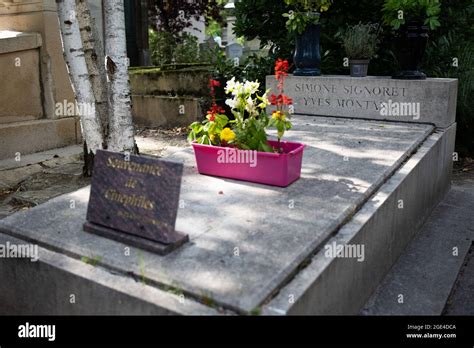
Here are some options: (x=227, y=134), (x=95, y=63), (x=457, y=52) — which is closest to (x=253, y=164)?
(x=227, y=134)

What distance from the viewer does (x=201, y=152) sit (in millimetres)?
4176

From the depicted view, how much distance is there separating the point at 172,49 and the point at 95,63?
7.74 metres

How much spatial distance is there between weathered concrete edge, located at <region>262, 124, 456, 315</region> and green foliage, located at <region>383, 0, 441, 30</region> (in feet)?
4.74

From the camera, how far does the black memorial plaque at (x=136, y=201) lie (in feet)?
9.22

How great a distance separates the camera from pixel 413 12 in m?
6.35

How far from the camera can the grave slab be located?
2.55 metres

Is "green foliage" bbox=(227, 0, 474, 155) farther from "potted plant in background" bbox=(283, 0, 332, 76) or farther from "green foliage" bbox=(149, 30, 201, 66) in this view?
"green foliage" bbox=(149, 30, 201, 66)

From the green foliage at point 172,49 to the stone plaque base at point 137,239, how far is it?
10.1 m

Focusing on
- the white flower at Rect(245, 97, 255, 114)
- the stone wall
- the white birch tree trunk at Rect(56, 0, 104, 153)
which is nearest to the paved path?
the white flower at Rect(245, 97, 255, 114)

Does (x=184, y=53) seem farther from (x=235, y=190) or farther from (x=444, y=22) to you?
(x=235, y=190)

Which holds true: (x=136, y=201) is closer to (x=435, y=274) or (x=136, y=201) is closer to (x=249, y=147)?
(x=249, y=147)

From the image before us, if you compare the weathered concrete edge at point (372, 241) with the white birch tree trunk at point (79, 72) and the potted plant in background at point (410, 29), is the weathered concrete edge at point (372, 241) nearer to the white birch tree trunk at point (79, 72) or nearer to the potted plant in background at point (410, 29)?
the potted plant in background at point (410, 29)

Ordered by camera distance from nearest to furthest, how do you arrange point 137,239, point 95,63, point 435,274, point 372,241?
point 137,239, point 372,241, point 435,274, point 95,63
